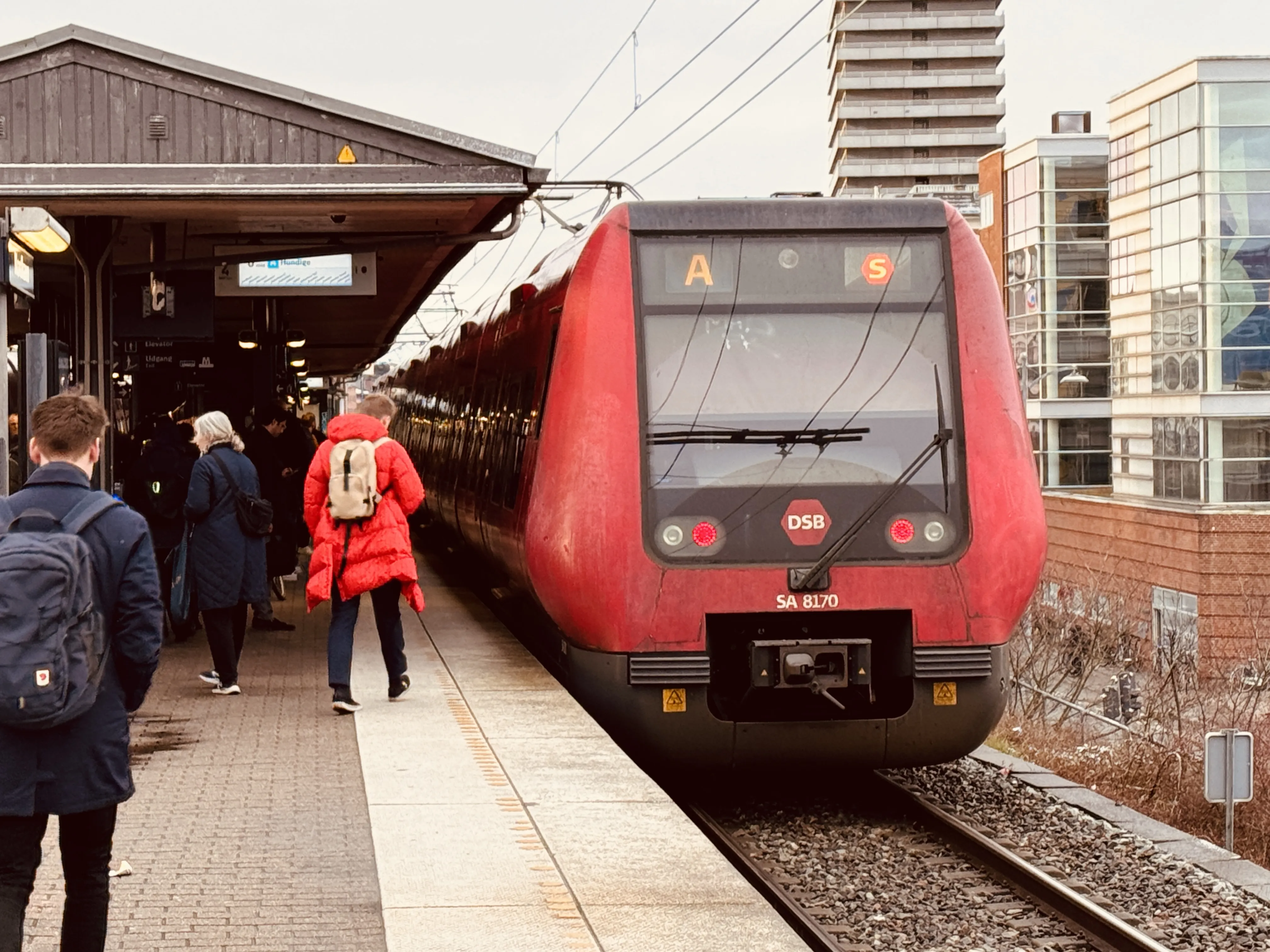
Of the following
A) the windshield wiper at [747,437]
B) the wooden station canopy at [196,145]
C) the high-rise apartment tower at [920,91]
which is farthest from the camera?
the high-rise apartment tower at [920,91]

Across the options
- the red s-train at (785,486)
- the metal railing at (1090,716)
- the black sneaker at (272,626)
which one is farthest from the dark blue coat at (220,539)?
the metal railing at (1090,716)

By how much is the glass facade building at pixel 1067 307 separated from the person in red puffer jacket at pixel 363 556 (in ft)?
131

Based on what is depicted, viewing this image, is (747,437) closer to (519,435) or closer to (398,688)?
(519,435)

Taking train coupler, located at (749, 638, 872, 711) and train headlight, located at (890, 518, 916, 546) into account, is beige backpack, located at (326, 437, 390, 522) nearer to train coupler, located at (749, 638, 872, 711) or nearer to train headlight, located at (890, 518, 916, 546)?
train coupler, located at (749, 638, 872, 711)

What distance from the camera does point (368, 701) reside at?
933cm

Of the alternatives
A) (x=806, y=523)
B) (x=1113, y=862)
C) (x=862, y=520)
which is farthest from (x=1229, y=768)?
(x=806, y=523)

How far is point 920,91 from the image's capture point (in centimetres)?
11931

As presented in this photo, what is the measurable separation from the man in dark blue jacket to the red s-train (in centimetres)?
388

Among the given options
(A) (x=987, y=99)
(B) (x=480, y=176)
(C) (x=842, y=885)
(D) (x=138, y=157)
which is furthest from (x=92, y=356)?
(A) (x=987, y=99)

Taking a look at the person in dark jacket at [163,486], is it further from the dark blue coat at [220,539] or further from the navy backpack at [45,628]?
the navy backpack at [45,628]

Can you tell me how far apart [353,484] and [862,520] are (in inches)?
101

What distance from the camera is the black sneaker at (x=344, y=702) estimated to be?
29.5 ft

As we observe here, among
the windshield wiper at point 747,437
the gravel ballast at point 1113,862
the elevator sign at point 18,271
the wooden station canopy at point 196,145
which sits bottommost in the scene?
the gravel ballast at point 1113,862

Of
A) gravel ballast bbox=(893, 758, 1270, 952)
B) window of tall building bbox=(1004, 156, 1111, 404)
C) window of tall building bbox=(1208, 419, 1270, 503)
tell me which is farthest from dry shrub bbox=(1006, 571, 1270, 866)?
window of tall building bbox=(1004, 156, 1111, 404)
